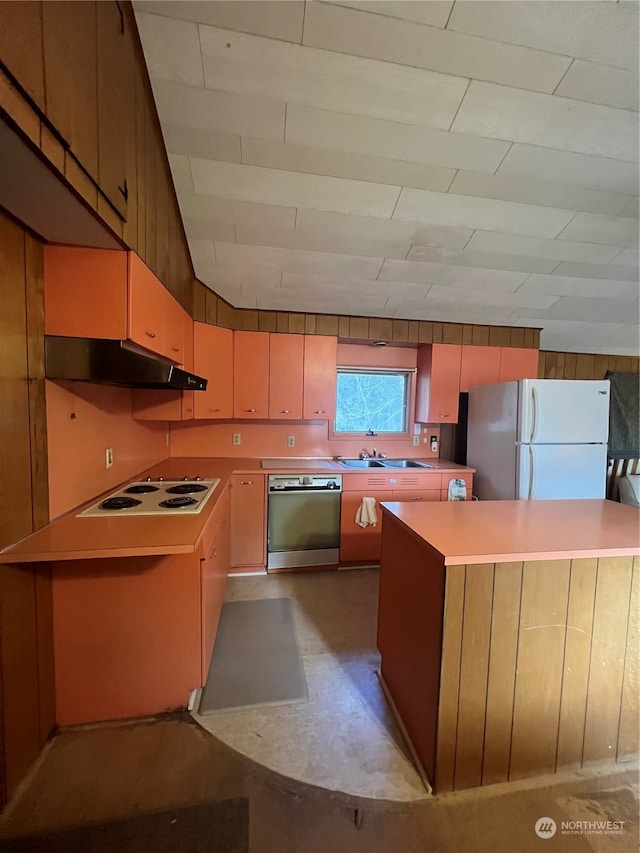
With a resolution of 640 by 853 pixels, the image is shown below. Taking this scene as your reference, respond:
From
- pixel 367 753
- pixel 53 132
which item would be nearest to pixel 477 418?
pixel 367 753

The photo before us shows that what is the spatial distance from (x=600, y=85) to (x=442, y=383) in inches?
87.5

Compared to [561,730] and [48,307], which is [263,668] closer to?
[561,730]

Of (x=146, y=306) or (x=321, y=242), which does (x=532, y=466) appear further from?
(x=146, y=306)

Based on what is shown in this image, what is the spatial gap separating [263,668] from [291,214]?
8.76 feet

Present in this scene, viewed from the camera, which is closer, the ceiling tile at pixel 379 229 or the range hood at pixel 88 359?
the range hood at pixel 88 359

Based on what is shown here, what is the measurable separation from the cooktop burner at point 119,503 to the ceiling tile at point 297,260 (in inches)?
70.4

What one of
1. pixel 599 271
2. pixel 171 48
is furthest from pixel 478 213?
pixel 171 48

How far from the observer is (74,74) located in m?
0.97

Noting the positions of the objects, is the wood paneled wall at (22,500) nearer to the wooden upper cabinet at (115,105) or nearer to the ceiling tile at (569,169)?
the wooden upper cabinet at (115,105)

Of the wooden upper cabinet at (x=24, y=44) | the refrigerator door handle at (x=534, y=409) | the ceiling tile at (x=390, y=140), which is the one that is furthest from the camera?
the refrigerator door handle at (x=534, y=409)

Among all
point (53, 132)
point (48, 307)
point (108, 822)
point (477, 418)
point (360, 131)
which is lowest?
point (108, 822)

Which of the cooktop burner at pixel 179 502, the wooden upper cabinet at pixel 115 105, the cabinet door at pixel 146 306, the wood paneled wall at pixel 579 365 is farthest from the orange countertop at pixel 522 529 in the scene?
the wood paneled wall at pixel 579 365

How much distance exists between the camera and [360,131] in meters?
1.66

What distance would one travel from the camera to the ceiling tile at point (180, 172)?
1802mm
